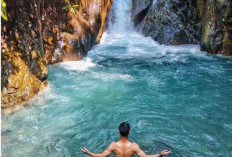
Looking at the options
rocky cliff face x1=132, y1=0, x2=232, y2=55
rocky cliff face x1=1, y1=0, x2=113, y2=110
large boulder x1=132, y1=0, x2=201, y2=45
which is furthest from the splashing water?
large boulder x1=132, y1=0, x2=201, y2=45

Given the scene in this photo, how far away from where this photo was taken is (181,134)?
6.78 metres

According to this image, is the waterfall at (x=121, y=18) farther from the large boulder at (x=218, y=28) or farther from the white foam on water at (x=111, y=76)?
the white foam on water at (x=111, y=76)

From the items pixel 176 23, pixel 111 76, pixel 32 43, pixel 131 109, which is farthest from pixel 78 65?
pixel 176 23

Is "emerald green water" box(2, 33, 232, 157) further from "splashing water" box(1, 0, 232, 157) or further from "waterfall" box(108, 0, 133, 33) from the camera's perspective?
"waterfall" box(108, 0, 133, 33)

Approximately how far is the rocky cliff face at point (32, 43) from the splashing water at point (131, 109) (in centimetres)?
46

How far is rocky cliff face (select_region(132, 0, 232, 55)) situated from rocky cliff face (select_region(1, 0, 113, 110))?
567 centimetres

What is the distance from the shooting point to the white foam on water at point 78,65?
1162cm

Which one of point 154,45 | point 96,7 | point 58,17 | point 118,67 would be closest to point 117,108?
point 118,67

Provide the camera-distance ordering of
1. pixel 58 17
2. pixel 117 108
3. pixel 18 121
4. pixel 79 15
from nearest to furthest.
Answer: pixel 18 121 → pixel 117 108 → pixel 58 17 → pixel 79 15

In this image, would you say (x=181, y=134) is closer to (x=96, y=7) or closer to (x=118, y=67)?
(x=118, y=67)

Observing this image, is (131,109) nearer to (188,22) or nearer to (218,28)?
(218,28)

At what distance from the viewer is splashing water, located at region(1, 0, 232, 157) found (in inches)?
251

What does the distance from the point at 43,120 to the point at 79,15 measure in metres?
6.96

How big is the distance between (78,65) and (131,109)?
15.5 ft
